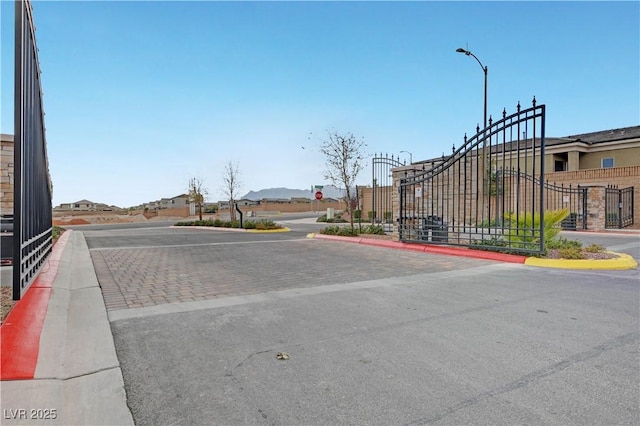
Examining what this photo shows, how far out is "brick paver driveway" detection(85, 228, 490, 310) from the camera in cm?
618

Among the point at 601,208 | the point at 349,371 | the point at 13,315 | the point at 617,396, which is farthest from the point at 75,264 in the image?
the point at 601,208

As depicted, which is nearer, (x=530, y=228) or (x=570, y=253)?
(x=570, y=253)

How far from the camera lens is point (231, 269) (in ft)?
27.4

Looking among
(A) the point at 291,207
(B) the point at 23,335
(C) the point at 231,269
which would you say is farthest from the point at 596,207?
(A) the point at 291,207

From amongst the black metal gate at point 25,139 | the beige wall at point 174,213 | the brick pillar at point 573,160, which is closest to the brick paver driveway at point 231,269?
the black metal gate at point 25,139

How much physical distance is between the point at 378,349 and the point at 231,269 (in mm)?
5272

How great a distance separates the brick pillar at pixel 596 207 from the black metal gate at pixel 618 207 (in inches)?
72.0

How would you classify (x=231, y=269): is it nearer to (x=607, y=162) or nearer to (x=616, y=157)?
(x=616, y=157)

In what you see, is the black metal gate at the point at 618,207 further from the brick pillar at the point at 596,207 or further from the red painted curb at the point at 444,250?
the red painted curb at the point at 444,250

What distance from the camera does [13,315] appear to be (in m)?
4.14

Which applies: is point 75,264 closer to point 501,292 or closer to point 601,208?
point 501,292

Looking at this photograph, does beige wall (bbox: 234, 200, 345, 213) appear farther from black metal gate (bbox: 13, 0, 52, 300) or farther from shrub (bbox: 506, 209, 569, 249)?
black metal gate (bbox: 13, 0, 52, 300)

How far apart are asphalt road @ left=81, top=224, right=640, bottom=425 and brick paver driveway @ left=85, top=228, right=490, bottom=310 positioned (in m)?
0.10

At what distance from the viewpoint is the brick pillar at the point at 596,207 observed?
65.8 feet
